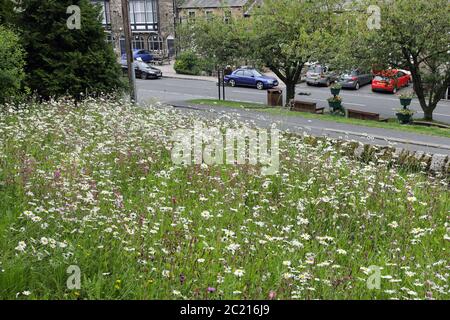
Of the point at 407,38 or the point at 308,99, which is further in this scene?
the point at 308,99

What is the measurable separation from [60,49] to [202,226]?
15533mm

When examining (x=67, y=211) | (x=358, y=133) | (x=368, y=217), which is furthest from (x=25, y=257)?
(x=358, y=133)

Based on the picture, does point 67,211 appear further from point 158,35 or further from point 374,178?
point 158,35

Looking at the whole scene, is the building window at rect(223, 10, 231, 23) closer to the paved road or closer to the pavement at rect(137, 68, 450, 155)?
the pavement at rect(137, 68, 450, 155)

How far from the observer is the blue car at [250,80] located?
121 feet

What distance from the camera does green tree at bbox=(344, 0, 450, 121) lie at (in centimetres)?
2167

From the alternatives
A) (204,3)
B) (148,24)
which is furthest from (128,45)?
(148,24)

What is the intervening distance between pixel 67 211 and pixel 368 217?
14.1 feet

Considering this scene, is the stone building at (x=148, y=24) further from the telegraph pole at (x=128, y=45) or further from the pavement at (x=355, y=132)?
the pavement at (x=355, y=132)

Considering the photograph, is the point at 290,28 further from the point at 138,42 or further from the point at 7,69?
the point at 138,42

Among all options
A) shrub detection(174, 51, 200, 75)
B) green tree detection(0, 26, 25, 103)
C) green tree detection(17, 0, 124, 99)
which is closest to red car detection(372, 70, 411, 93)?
shrub detection(174, 51, 200, 75)

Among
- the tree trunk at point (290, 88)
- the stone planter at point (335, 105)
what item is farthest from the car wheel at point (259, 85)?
the stone planter at point (335, 105)

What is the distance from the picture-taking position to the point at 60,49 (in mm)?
20438

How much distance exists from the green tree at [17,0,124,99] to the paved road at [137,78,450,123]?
718 centimetres
